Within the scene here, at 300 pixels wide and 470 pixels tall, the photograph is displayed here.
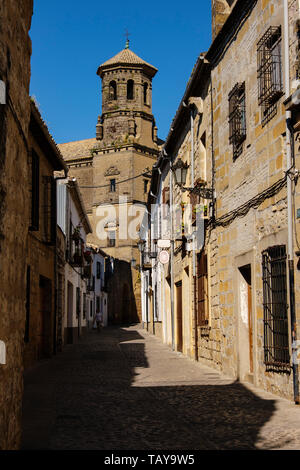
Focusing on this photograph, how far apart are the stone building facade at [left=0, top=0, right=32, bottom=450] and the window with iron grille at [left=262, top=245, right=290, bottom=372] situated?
4.40m

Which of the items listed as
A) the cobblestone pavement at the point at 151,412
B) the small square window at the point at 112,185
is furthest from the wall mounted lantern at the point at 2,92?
the small square window at the point at 112,185

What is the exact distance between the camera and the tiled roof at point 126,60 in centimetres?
5444

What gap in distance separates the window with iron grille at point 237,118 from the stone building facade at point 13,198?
5.96 metres

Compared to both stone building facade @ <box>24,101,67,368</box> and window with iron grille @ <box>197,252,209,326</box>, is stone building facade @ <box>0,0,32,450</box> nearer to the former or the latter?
stone building facade @ <box>24,101,67,368</box>

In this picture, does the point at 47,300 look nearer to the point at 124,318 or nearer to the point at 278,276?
the point at 278,276

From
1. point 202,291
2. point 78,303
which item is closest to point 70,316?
point 78,303

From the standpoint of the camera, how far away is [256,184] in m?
9.56

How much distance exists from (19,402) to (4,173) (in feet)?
6.14

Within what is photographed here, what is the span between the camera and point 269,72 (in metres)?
9.08

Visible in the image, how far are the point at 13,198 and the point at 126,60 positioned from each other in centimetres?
5258

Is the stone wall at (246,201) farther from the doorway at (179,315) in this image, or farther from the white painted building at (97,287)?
the white painted building at (97,287)

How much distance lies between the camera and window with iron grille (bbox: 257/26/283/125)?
28.6ft
